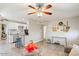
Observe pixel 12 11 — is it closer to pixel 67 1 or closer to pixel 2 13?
pixel 2 13

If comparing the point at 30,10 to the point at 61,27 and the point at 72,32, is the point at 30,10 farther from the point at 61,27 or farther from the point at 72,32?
the point at 72,32

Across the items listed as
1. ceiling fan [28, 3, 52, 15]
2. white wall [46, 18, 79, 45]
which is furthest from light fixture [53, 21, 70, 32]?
ceiling fan [28, 3, 52, 15]

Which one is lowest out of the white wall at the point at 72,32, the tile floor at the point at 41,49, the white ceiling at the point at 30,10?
the tile floor at the point at 41,49

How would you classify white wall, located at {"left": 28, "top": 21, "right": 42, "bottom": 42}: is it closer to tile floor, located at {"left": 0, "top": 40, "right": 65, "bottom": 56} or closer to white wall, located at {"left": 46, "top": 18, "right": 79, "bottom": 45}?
tile floor, located at {"left": 0, "top": 40, "right": 65, "bottom": 56}

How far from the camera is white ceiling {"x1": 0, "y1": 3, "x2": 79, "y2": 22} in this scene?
1.94m

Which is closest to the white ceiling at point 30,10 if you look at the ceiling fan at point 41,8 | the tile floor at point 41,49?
the ceiling fan at point 41,8

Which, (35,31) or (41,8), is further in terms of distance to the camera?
(35,31)

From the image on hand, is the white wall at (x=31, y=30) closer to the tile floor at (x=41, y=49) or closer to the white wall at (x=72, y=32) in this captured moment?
the tile floor at (x=41, y=49)

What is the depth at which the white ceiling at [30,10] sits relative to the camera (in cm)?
194

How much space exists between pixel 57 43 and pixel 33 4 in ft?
2.13

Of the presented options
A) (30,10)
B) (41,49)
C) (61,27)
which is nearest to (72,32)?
(61,27)

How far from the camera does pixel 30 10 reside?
197 centimetres

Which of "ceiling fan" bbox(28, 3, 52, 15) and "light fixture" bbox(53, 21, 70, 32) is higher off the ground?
"ceiling fan" bbox(28, 3, 52, 15)

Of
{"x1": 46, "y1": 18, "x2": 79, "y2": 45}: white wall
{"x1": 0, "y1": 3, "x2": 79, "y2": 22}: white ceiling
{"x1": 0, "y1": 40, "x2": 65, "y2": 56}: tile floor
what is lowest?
{"x1": 0, "y1": 40, "x2": 65, "y2": 56}: tile floor
